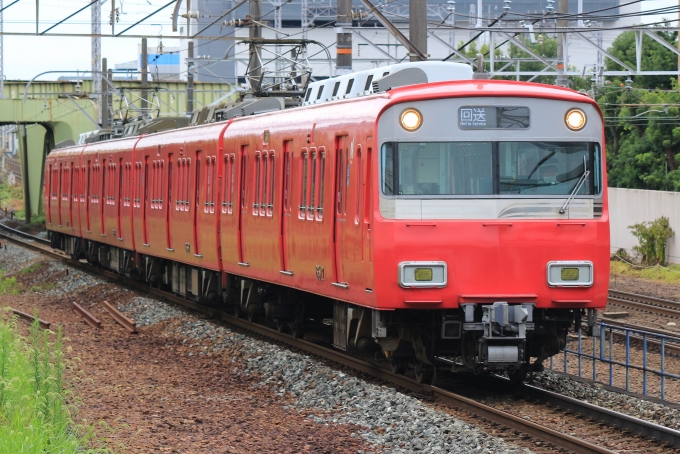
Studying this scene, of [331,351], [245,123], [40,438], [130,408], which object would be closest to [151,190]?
[245,123]

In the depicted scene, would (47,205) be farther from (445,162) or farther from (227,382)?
(445,162)

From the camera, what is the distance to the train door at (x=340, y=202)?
1145 centimetres

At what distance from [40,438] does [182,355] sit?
747cm

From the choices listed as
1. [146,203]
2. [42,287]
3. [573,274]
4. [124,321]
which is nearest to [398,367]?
[573,274]

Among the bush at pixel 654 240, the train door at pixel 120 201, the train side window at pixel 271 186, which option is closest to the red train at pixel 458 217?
the train side window at pixel 271 186

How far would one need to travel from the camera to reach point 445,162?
34.2 ft

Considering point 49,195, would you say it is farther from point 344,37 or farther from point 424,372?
point 424,372

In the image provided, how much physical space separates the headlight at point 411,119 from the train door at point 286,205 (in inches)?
129

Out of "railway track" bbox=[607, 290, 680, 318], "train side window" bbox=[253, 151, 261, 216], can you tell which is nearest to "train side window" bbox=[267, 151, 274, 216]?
"train side window" bbox=[253, 151, 261, 216]

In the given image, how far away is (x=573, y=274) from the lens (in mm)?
10469

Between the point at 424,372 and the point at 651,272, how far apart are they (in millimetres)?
17432

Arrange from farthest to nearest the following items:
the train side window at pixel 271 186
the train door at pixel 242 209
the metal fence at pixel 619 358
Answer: the train door at pixel 242 209 → the train side window at pixel 271 186 → the metal fence at pixel 619 358

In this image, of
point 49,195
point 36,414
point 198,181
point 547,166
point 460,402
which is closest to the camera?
point 36,414

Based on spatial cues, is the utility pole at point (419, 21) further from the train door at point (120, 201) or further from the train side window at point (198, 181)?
the train door at point (120, 201)
